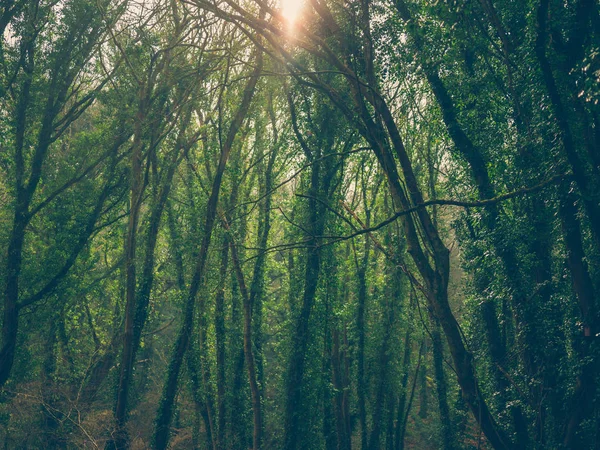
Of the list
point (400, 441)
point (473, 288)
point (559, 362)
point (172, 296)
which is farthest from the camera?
point (400, 441)

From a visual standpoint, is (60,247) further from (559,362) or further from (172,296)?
(559,362)

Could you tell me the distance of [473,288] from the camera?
12680mm

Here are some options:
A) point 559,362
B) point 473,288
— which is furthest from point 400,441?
point 559,362

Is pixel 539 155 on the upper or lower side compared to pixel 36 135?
lower

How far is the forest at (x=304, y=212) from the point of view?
7.24 m

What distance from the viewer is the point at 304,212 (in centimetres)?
1622

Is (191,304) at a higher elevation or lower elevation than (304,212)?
lower

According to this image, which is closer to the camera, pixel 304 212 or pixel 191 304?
pixel 191 304

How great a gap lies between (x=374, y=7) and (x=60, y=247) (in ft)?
39.8

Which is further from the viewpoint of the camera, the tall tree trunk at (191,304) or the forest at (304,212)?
the tall tree trunk at (191,304)

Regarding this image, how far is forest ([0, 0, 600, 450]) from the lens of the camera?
7238mm

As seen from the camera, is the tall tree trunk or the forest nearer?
the forest

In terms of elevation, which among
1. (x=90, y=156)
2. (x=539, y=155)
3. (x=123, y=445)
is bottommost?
(x=123, y=445)

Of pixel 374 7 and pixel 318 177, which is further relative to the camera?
pixel 318 177
